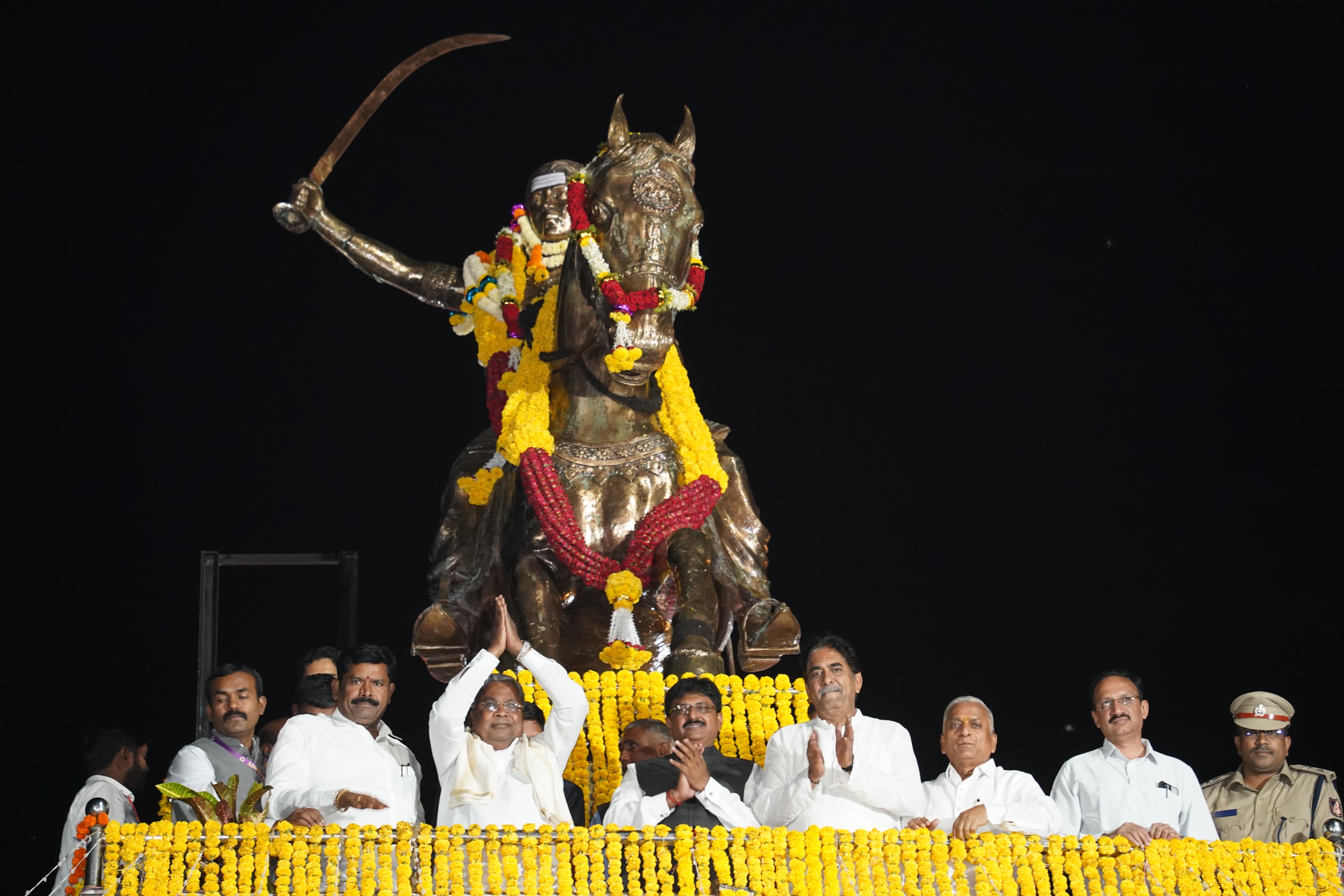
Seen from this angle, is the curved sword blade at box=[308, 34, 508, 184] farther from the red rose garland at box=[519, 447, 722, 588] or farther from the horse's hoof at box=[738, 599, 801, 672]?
the horse's hoof at box=[738, 599, 801, 672]

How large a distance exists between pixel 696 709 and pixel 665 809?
37cm

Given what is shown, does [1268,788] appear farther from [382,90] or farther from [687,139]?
[382,90]

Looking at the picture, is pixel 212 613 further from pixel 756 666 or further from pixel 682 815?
pixel 682 815

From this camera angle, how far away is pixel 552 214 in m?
7.50

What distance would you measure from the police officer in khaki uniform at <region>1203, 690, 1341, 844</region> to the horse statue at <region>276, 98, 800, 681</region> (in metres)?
1.74

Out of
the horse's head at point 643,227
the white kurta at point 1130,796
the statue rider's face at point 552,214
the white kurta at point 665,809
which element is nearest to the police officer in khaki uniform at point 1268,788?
the white kurta at point 1130,796

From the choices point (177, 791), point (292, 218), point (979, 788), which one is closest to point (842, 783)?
point (979, 788)

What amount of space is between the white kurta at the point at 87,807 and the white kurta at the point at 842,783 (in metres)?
1.81

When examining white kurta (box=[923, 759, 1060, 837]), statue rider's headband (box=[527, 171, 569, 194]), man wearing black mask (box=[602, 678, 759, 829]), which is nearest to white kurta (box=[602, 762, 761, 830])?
man wearing black mask (box=[602, 678, 759, 829])

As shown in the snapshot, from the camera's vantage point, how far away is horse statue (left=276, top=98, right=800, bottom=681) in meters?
6.77

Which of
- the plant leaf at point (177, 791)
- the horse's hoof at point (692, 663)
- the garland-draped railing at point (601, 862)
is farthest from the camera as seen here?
the horse's hoof at point (692, 663)

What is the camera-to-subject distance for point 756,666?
7.07m

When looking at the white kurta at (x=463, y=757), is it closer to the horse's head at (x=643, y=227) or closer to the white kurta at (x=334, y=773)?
the white kurta at (x=334, y=773)

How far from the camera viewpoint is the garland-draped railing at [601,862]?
4859 millimetres
